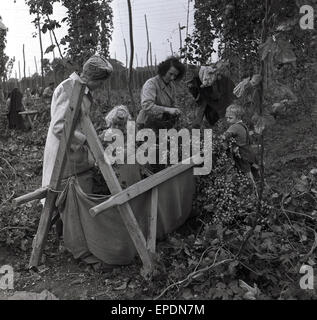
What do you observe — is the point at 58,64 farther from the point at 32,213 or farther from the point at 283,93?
the point at 283,93

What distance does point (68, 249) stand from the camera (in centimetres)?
364

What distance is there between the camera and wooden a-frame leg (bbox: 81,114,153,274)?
3.21 meters

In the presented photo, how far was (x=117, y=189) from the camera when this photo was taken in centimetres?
321

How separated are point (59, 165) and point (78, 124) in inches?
12.9

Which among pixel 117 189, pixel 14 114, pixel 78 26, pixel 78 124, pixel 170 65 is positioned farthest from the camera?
pixel 14 114

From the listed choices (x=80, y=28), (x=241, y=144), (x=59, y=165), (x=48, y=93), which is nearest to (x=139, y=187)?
(x=59, y=165)

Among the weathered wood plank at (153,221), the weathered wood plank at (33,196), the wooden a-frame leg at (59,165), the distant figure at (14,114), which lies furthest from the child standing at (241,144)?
the distant figure at (14,114)

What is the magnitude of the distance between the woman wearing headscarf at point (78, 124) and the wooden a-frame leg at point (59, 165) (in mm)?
73

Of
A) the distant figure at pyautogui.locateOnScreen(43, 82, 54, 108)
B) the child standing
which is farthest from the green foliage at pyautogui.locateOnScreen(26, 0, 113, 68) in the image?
the child standing

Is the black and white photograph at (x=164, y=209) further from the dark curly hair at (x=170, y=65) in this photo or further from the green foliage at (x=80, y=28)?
the green foliage at (x=80, y=28)

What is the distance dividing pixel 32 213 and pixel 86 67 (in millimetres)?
1706

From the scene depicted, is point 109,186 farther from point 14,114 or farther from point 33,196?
point 14,114

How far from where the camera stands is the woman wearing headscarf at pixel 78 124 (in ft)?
11.3

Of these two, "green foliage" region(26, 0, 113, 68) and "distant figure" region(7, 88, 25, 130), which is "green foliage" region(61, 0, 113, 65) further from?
"distant figure" region(7, 88, 25, 130)
